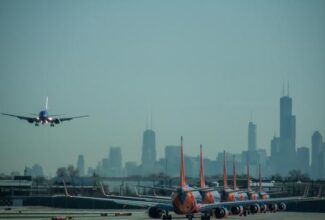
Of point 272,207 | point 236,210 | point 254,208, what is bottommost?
point 236,210

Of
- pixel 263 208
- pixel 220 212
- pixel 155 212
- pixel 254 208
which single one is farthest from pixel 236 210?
pixel 263 208

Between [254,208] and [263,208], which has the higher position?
[263,208]

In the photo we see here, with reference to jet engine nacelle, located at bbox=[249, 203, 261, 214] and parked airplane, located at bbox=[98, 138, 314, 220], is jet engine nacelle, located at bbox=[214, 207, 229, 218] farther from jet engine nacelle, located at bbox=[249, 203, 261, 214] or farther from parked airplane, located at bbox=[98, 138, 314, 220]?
jet engine nacelle, located at bbox=[249, 203, 261, 214]

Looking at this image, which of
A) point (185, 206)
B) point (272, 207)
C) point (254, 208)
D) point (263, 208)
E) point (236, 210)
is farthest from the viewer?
point (272, 207)

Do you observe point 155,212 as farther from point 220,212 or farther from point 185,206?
point 220,212

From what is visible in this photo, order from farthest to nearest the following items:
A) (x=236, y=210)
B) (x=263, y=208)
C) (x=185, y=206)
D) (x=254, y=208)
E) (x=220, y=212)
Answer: (x=263, y=208)
(x=254, y=208)
(x=236, y=210)
(x=220, y=212)
(x=185, y=206)

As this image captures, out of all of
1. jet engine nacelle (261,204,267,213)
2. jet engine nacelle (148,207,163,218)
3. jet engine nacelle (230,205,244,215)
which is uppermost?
jet engine nacelle (261,204,267,213)

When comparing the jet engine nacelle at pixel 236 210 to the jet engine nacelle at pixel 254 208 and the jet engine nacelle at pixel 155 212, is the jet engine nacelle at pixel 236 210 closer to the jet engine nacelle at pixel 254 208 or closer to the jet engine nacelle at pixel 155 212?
the jet engine nacelle at pixel 254 208

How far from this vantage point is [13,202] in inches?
6142

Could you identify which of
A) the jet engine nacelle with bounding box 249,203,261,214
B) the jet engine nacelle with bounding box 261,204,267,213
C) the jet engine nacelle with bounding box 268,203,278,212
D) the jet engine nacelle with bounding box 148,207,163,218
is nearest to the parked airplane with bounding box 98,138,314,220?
the jet engine nacelle with bounding box 148,207,163,218

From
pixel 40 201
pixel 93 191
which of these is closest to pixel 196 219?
pixel 40 201

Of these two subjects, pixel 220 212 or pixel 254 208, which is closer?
pixel 220 212

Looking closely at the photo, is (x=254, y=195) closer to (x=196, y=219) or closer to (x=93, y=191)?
(x=196, y=219)

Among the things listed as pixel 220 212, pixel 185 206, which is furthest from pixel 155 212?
pixel 220 212
